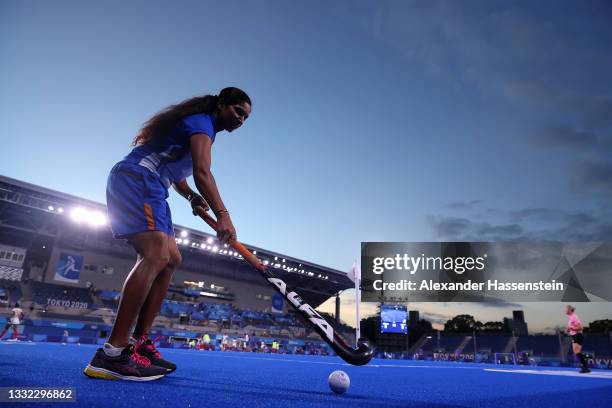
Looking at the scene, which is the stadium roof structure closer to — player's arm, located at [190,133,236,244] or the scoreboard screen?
the scoreboard screen

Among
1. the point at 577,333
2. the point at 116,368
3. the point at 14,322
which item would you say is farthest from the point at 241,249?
the point at 14,322

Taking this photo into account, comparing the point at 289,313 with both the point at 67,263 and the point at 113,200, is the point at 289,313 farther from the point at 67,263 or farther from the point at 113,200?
the point at 113,200

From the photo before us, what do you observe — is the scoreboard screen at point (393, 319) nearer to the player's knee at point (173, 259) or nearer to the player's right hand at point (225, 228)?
the player's knee at point (173, 259)

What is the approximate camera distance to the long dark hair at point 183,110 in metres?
3.00

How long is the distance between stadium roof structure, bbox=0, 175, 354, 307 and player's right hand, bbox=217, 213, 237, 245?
2513 cm

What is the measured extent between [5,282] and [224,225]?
33.7 meters

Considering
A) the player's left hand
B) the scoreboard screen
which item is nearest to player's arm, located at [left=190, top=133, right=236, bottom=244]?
the player's left hand

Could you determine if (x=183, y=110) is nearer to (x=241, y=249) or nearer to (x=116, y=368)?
(x=241, y=249)

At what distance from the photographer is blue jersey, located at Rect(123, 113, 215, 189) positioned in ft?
9.67

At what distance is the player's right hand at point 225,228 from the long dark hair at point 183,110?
0.81m

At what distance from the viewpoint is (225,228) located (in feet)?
9.64

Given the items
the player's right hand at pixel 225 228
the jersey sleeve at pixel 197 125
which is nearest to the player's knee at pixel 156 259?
the player's right hand at pixel 225 228
